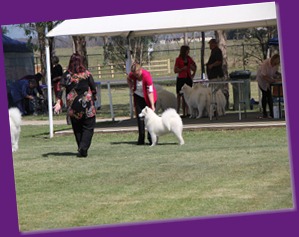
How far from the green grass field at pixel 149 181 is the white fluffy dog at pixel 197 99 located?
3.77 metres

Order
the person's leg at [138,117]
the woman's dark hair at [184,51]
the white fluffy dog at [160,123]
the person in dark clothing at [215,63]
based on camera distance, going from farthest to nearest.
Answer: the person in dark clothing at [215,63] → the woman's dark hair at [184,51] → the person's leg at [138,117] → the white fluffy dog at [160,123]

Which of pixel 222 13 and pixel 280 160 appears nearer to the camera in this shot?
pixel 280 160

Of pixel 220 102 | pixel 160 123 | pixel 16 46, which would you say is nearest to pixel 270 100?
pixel 220 102

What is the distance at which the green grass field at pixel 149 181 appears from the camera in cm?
810

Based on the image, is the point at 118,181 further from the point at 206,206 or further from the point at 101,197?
the point at 206,206

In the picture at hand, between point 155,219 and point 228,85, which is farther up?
point 228,85

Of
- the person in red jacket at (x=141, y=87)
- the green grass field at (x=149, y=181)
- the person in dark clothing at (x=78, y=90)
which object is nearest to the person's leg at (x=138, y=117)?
the person in red jacket at (x=141, y=87)

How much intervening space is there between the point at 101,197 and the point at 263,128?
737 cm

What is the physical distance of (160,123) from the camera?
46.0 ft

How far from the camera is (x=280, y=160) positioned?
34.8 ft

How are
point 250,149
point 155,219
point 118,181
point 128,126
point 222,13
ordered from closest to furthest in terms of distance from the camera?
point 155,219 < point 118,181 < point 250,149 < point 222,13 < point 128,126

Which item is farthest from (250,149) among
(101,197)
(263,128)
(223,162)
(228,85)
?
(228,85)

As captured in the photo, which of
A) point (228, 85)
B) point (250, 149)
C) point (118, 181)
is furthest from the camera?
point (228, 85)

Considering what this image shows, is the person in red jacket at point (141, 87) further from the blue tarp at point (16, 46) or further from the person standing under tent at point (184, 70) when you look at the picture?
the blue tarp at point (16, 46)
